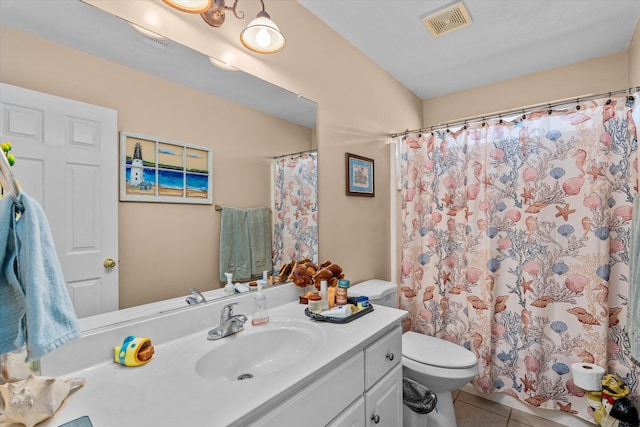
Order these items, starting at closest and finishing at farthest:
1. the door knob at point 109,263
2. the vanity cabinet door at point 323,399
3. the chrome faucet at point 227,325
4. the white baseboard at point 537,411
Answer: the vanity cabinet door at point 323,399 < the door knob at point 109,263 < the chrome faucet at point 227,325 < the white baseboard at point 537,411

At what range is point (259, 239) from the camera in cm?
149

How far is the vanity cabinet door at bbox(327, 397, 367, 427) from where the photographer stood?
101cm

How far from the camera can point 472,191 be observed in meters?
2.05

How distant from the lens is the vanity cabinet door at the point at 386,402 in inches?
46.4

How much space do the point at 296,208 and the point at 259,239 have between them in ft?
0.96

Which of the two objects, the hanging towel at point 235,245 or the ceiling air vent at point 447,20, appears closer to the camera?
the hanging towel at point 235,245

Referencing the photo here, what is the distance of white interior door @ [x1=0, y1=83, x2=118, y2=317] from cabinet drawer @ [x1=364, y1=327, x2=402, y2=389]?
0.93 metres

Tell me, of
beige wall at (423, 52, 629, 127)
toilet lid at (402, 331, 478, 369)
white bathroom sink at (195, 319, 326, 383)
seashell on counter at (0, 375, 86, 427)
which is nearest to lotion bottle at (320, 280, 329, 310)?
white bathroom sink at (195, 319, 326, 383)

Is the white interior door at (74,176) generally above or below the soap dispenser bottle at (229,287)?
above

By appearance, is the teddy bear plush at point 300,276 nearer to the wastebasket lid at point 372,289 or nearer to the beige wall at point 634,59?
the wastebasket lid at point 372,289

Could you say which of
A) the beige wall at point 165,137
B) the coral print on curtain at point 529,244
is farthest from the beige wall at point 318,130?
the coral print on curtain at point 529,244

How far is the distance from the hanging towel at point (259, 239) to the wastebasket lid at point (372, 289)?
2.13 feet

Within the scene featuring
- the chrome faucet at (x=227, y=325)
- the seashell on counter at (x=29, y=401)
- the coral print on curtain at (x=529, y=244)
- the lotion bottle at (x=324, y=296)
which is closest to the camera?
the seashell on counter at (x=29, y=401)

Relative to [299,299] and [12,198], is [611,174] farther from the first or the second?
[12,198]
